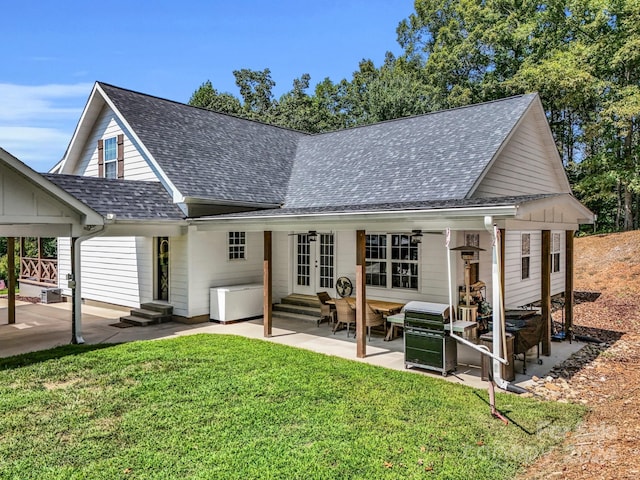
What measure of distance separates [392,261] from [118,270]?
27.5 ft

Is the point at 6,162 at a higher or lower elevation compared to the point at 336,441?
higher

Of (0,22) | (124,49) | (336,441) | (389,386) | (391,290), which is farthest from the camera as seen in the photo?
(124,49)

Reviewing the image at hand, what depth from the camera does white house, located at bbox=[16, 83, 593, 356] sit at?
10.4m

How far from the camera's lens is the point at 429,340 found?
24.2 ft

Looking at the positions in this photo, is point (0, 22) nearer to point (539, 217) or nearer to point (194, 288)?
point (194, 288)

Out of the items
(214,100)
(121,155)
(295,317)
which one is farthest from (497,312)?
(214,100)

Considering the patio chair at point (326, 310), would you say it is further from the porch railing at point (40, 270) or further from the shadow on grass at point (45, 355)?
the porch railing at point (40, 270)

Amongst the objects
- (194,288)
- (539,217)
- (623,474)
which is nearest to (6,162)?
(194,288)

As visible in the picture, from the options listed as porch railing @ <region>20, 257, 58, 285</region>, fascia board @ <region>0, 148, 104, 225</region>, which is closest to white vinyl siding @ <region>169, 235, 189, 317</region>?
fascia board @ <region>0, 148, 104, 225</region>

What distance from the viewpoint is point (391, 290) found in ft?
36.9

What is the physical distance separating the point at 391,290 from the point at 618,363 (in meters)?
4.87

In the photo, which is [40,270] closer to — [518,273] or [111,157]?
[111,157]

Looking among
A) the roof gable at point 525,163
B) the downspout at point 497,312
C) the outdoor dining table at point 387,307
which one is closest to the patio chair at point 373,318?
the outdoor dining table at point 387,307

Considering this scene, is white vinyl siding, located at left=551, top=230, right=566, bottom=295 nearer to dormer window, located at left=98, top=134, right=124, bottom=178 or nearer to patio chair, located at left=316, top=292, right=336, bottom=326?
patio chair, located at left=316, top=292, right=336, bottom=326
